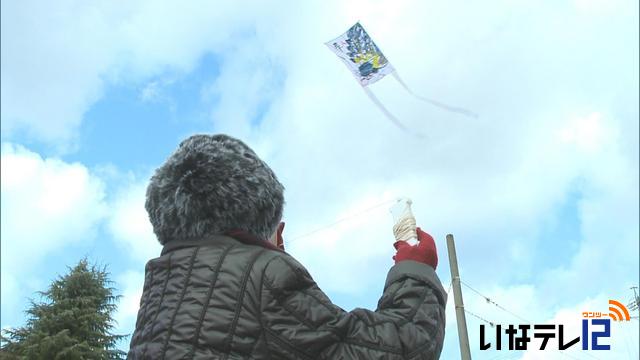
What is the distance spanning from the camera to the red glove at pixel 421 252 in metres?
1.95

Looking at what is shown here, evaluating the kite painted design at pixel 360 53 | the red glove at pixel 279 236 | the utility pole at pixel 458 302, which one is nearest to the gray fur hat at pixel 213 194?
the red glove at pixel 279 236

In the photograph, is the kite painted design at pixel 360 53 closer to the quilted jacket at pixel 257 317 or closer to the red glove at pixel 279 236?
the red glove at pixel 279 236

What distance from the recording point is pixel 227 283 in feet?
5.61

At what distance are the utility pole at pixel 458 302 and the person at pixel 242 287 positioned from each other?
10.0m

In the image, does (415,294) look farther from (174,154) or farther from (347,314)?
(174,154)

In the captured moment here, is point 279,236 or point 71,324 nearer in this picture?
point 279,236

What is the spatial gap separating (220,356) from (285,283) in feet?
0.86

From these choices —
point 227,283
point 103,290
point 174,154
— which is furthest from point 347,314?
point 103,290

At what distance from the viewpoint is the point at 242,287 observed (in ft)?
5.57

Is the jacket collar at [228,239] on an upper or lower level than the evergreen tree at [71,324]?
lower

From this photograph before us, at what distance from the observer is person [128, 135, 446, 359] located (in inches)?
65.4

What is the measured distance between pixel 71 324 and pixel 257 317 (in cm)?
1578

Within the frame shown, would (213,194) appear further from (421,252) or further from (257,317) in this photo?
(421,252)

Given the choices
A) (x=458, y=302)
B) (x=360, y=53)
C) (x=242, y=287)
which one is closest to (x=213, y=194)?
(x=242, y=287)
